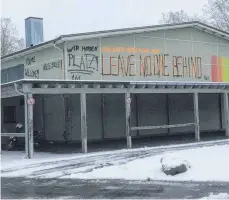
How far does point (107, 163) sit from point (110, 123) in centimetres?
998

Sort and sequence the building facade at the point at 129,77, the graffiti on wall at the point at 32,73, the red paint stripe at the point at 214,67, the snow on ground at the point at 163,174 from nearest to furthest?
the snow on ground at the point at 163,174 < the building facade at the point at 129,77 < the graffiti on wall at the point at 32,73 < the red paint stripe at the point at 214,67

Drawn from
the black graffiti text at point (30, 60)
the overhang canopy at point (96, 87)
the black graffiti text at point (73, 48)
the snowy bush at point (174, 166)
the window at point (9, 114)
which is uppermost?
the black graffiti text at point (73, 48)

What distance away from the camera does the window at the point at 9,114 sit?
24750 millimetres

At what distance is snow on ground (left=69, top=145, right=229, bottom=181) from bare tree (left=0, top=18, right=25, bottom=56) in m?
42.6

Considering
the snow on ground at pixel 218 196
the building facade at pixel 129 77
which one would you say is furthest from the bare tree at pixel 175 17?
the snow on ground at pixel 218 196

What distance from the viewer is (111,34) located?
21422 millimetres

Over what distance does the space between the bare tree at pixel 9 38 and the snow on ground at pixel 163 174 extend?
140 feet

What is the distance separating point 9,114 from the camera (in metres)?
24.9

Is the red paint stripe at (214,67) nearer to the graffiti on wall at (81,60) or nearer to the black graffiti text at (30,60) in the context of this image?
the graffiti on wall at (81,60)

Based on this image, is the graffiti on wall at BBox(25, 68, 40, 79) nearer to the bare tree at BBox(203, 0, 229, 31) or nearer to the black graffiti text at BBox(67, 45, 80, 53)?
the black graffiti text at BBox(67, 45, 80, 53)

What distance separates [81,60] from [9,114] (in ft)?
22.5

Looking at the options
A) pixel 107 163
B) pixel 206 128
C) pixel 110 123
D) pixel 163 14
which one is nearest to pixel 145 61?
pixel 110 123

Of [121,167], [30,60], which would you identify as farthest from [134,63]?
[121,167]

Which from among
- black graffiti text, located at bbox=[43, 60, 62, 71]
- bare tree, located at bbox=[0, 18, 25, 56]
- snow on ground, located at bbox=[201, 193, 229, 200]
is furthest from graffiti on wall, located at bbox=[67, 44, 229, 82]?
bare tree, located at bbox=[0, 18, 25, 56]
